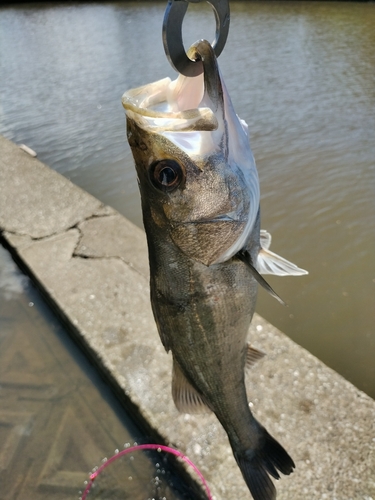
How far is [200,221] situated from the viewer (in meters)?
1.33

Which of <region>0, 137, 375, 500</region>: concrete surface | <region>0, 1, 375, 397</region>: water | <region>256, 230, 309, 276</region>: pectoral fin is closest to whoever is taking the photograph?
<region>256, 230, 309, 276</region>: pectoral fin

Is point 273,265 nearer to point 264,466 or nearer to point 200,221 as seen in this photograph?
point 200,221

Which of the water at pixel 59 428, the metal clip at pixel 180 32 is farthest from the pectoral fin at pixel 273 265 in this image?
the water at pixel 59 428

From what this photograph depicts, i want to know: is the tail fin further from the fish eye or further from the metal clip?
the metal clip

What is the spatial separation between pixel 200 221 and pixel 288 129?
6002 mm

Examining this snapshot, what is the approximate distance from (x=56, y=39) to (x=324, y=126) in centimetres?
1451

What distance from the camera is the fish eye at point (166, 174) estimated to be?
4.18 ft

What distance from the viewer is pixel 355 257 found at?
13.7 feet

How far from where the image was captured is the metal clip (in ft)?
3.48

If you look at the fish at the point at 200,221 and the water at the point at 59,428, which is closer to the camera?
the fish at the point at 200,221

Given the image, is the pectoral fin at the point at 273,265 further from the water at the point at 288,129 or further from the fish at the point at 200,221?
the water at the point at 288,129

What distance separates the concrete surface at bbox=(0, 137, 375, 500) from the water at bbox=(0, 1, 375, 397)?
Result: 2.65 ft

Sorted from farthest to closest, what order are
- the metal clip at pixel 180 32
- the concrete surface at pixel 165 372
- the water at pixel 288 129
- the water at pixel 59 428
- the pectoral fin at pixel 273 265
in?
the water at pixel 288 129
the water at pixel 59 428
the concrete surface at pixel 165 372
the pectoral fin at pixel 273 265
the metal clip at pixel 180 32

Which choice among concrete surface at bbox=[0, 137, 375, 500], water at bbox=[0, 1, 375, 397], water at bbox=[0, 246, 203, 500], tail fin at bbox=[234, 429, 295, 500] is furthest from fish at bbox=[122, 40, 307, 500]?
water at bbox=[0, 1, 375, 397]
